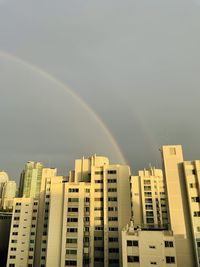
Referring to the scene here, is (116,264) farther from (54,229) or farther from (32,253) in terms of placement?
(32,253)

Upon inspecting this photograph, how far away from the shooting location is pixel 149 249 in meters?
32.2

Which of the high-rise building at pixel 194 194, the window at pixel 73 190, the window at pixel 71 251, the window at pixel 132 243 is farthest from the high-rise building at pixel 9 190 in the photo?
the high-rise building at pixel 194 194

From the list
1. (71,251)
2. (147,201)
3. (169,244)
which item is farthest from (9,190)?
(169,244)

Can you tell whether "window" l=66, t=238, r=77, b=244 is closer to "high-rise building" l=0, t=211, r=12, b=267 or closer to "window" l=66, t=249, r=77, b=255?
"window" l=66, t=249, r=77, b=255

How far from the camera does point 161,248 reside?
1260 inches

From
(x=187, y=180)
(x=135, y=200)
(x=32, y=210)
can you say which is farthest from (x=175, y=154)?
(x=32, y=210)

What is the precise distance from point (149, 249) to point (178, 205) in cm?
758

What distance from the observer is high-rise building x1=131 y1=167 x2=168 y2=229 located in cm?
6756

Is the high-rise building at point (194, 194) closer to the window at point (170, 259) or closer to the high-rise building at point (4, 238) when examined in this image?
the window at point (170, 259)

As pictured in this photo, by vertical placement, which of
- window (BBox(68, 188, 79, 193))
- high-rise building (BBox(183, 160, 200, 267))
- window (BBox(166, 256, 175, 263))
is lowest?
window (BBox(166, 256, 175, 263))

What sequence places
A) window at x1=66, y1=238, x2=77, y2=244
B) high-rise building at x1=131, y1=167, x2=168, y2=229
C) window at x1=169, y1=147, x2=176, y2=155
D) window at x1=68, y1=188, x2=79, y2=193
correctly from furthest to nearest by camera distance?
high-rise building at x1=131, y1=167, x2=168, y2=229 < window at x1=68, y1=188, x2=79, y2=193 < window at x1=66, y1=238, x2=77, y2=244 < window at x1=169, y1=147, x2=176, y2=155

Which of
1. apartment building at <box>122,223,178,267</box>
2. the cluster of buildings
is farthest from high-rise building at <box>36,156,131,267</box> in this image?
apartment building at <box>122,223,178,267</box>

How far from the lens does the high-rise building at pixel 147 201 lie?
67.6m

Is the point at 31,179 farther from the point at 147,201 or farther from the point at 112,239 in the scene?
the point at 112,239
